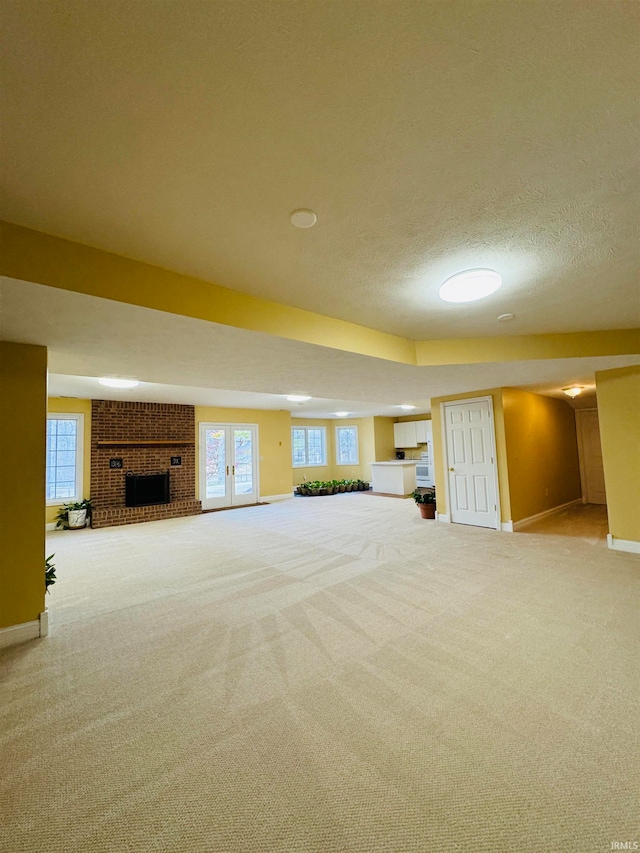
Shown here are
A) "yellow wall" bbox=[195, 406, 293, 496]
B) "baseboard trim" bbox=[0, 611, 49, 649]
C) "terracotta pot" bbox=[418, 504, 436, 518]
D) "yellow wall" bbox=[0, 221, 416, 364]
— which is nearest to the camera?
"yellow wall" bbox=[0, 221, 416, 364]

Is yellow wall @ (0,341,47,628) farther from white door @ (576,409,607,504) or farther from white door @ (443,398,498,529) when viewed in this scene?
white door @ (576,409,607,504)

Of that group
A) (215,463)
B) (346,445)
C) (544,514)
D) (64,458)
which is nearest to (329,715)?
(544,514)

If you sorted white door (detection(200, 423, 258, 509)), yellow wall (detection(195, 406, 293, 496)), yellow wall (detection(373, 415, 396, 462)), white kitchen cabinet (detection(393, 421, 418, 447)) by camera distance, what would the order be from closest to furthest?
white door (detection(200, 423, 258, 509)) < yellow wall (detection(195, 406, 293, 496)) < white kitchen cabinet (detection(393, 421, 418, 447)) < yellow wall (detection(373, 415, 396, 462))

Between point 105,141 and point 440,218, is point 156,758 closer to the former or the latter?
point 105,141

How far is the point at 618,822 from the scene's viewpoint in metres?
1.22

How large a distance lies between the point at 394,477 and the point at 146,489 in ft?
21.4

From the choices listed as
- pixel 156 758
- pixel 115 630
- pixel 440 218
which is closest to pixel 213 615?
pixel 115 630

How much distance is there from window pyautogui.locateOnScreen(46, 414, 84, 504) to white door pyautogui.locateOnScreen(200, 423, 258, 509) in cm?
243

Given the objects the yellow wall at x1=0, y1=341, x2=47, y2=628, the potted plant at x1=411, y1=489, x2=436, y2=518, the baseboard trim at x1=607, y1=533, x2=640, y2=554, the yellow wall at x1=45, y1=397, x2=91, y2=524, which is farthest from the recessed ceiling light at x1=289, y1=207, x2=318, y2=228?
the yellow wall at x1=45, y1=397, x2=91, y2=524

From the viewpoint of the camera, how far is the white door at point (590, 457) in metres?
7.41

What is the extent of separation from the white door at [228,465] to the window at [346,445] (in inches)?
147

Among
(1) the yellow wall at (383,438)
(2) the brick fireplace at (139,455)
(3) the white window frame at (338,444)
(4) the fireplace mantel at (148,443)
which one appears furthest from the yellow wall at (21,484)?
(3) the white window frame at (338,444)

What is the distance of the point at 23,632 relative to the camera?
260 cm

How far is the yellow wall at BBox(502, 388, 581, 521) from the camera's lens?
549cm
